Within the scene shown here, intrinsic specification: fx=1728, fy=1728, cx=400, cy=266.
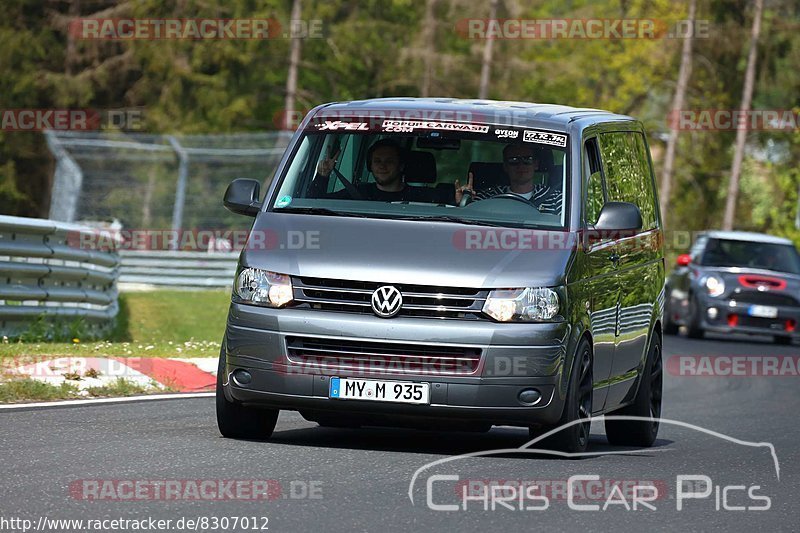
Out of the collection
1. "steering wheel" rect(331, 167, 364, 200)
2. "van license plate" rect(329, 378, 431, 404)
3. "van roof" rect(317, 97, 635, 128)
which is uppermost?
"van roof" rect(317, 97, 635, 128)

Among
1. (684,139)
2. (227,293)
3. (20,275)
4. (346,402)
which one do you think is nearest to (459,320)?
(346,402)

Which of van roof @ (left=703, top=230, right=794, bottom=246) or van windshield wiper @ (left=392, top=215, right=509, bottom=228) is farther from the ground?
van windshield wiper @ (left=392, top=215, right=509, bottom=228)

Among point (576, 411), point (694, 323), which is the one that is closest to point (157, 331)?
point (694, 323)

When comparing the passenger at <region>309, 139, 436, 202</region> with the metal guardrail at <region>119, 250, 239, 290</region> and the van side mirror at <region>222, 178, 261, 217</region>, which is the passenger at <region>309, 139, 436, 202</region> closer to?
the van side mirror at <region>222, 178, 261, 217</region>

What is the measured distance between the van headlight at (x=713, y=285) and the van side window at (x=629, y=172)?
12.8 m

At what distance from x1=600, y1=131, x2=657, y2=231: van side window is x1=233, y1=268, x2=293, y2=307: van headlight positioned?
2.63 m

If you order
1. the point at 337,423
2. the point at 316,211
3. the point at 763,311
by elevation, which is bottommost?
the point at 763,311

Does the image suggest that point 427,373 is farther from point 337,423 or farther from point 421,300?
point 337,423

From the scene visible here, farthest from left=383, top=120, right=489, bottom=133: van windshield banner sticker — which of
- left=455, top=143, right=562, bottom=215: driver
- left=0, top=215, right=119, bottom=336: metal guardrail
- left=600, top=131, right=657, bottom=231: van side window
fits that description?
left=0, top=215, right=119, bottom=336: metal guardrail

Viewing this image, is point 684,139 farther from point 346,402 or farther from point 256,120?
point 346,402

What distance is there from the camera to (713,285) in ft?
83.8

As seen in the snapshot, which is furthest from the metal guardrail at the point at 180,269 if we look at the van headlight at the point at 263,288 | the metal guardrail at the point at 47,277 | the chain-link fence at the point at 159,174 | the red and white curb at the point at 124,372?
the van headlight at the point at 263,288

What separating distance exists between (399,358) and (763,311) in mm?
17099

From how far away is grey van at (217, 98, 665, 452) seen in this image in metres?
9.03
